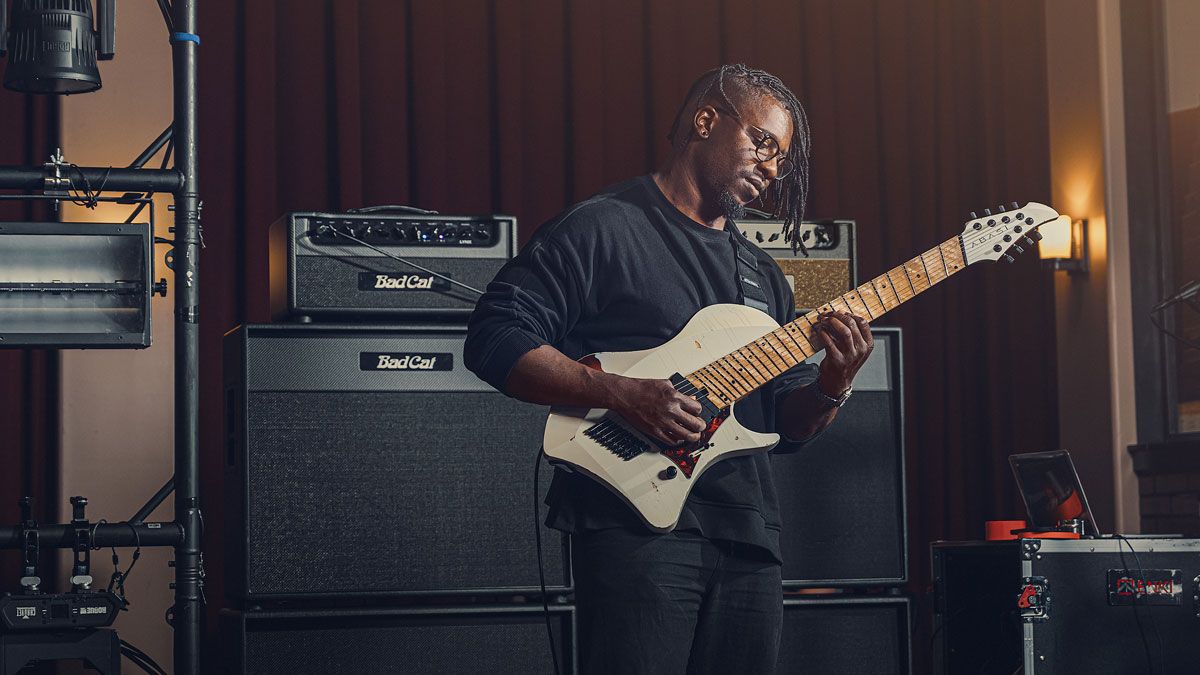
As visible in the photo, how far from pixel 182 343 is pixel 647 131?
1.94 metres

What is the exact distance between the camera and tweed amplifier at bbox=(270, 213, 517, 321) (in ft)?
9.39

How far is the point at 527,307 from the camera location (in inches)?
75.9

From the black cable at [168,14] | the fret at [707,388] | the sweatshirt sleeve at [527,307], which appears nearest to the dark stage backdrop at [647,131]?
the black cable at [168,14]

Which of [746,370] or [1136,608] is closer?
[746,370]

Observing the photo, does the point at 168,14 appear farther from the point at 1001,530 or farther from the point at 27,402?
the point at 1001,530

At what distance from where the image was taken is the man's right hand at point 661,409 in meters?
1.88

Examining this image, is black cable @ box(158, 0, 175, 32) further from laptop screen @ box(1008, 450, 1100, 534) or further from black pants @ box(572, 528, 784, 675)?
laptop screen @ box(1008, 450, 1100, 534)

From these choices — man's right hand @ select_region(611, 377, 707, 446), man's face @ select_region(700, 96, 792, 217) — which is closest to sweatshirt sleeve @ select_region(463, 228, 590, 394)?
man's right hand @ select_region(611, 377, 707, 446)

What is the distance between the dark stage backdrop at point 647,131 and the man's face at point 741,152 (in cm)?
219

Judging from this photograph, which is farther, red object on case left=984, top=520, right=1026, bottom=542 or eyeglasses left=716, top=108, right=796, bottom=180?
red object on case left=984, top=520, right=1026, bottom=542

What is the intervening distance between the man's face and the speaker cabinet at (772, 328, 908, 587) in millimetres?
1013

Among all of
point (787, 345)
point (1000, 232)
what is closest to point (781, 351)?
point (787, 345)

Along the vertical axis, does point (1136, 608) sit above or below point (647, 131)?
below

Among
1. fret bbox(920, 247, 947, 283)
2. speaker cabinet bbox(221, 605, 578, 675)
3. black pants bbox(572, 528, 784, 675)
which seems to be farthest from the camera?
speaker cabinet bbox(221, 605, 578, 675)
